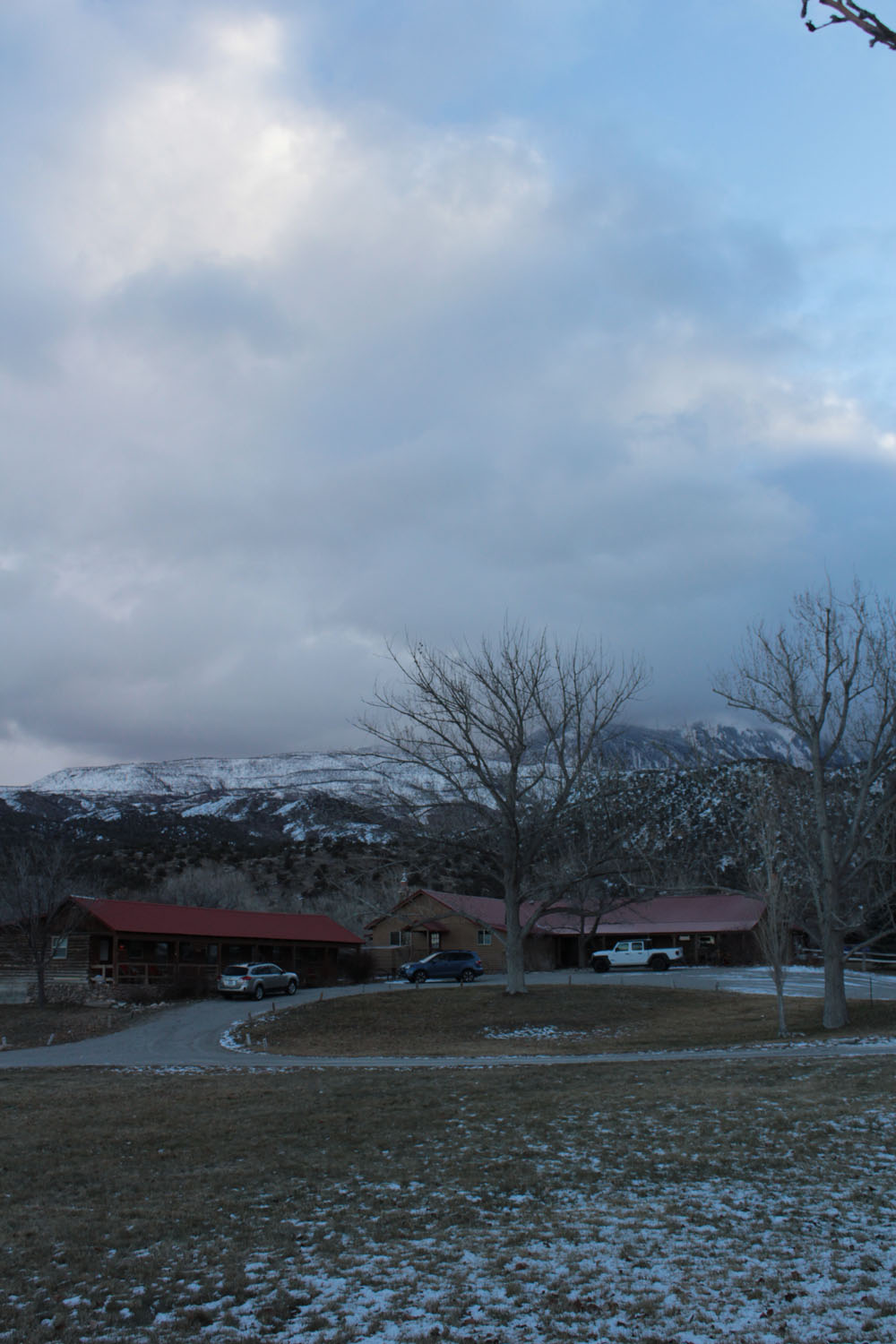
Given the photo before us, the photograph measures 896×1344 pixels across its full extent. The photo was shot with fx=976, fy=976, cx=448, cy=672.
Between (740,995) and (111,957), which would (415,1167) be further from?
(111,957)

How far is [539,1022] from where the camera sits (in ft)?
98.4

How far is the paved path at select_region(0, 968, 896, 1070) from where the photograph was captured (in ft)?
67.2

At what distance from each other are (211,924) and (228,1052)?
2318 centimetres

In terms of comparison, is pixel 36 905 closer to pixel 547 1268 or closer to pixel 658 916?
pixel 547 1268

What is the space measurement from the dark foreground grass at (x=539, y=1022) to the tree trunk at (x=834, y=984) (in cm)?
34

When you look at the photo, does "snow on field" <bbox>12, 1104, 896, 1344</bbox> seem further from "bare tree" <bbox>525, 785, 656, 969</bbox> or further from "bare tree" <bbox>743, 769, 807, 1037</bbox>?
"bare tree" <bbox>525, 785, 656, 969</bbox>

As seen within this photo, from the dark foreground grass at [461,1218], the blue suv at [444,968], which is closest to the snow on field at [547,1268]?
the dark foreground grass at [461,1218]

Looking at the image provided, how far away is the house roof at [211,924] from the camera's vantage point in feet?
142

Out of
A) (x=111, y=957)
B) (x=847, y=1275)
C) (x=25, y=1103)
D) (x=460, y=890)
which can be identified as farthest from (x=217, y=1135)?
(x=460, y=890)

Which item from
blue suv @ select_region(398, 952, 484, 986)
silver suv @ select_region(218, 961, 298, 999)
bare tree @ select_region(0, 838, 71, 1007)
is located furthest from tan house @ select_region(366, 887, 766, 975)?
bare tree @ select_region(0, 838, 71, 1007)

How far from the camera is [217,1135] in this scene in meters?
11.9

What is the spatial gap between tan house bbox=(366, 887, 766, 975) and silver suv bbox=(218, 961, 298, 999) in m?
13.5

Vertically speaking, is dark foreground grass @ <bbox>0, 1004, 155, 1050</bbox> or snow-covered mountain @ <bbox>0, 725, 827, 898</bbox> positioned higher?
snow-covered mountain @ <bbox>0, 725, 827, 898</bbox>

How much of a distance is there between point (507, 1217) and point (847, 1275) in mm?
2757
